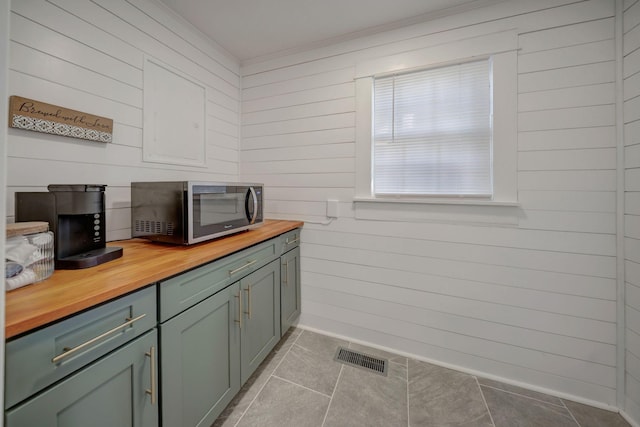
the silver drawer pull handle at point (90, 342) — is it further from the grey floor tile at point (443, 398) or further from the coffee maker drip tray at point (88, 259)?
the grey floor tile at point (443, 398)

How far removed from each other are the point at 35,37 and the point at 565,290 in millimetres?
3057

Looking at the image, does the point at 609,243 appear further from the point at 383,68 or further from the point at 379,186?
the point at 383,68

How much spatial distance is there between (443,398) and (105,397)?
169 cm

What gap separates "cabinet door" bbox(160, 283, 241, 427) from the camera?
97cm

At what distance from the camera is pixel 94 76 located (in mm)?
1319

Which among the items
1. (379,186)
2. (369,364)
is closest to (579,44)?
(379,186)

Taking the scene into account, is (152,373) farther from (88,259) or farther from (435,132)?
(435,132)

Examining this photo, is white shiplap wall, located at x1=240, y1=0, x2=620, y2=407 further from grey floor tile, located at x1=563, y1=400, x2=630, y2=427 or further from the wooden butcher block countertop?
the wooden butcher block countertop

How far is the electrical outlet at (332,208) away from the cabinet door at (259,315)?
580mm

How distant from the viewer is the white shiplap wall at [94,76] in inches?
42.9

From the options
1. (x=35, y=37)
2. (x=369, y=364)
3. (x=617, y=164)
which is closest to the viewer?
(x=35, y=37)

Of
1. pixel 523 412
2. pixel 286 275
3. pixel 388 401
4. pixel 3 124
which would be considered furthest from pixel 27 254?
pixel 523 412

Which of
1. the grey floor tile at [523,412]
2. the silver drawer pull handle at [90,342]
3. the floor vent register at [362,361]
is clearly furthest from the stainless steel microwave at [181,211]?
the grey floor tile at [523,412]

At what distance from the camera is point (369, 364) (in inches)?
70.2
